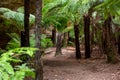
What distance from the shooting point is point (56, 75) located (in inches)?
279

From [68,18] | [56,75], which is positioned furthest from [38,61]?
[68,18]

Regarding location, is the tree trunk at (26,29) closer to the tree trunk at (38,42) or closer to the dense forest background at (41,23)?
the dense forest background at (41,23)

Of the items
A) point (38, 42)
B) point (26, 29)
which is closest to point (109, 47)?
point (26, 29)

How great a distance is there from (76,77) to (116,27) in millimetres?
5554

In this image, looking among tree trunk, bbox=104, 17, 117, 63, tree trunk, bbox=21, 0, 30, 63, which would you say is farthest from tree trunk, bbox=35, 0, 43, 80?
tree trunk, bbox=104, 17, 117, 63

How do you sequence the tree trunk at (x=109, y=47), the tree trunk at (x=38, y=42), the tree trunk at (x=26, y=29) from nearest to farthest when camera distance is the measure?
the tree trunk at (x=38, y=42) < the tree trunk at (x=26, y=29) < the tree trunk at (x=109, y=47)

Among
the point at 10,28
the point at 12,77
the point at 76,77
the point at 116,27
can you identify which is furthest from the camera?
the point at 116,27

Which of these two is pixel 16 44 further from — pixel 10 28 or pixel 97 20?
pixel 97 20

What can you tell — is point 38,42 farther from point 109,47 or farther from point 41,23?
point 109,47

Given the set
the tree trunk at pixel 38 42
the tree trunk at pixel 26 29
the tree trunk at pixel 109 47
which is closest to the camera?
the tree trunk at pixel 38 42

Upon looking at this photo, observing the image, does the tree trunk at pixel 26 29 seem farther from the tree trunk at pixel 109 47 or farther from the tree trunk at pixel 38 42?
the tree trunk at pixel 109 47

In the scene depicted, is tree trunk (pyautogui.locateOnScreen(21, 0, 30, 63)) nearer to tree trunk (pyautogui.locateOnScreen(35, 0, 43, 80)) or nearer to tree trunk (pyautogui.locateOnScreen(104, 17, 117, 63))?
tree trunk (pyautogui.locateOnScreen(35, 0, 43, 80))

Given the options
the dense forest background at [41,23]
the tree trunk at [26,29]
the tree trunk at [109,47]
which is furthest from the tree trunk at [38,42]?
the tree trunk at [109,47]

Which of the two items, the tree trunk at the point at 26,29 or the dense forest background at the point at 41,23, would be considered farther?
the tree trunk at the point at 26,29
